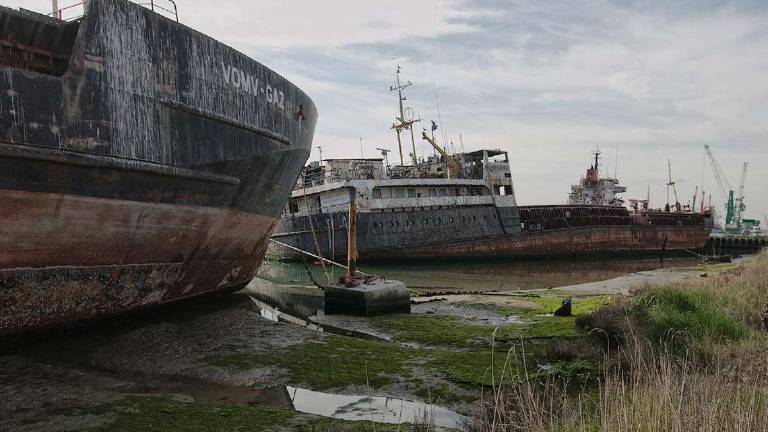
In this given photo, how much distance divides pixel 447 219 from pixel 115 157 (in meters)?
21.8

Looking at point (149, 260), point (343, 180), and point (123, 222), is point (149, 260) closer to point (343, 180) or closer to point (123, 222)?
point (123, 222)

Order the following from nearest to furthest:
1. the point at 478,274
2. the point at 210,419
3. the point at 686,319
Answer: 1. the point at 210,419
2. the point at 686,319
3. the point at 478,274

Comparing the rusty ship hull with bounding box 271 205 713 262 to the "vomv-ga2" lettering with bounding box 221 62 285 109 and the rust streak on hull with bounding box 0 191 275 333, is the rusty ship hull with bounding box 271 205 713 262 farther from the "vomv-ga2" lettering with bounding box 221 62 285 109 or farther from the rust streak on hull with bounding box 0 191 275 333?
the rust streak on hull with bounding box 0 191 275 333

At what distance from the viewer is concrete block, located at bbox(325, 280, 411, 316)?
895 centimetres

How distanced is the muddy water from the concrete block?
21.0ft

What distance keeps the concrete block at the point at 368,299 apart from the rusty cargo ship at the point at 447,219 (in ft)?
36.1

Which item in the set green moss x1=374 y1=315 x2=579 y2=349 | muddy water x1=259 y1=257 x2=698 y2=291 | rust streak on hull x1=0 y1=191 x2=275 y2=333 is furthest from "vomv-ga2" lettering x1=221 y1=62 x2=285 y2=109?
muddy water x1=259 y1=257 x2=698 y2=291

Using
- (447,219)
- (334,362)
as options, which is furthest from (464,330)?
(447,219)

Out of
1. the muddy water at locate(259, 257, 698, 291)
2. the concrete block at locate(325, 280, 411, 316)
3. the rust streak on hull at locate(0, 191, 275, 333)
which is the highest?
the rust streak on hull at locate(0, 191, 275, 333)

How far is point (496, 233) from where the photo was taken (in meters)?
29.2

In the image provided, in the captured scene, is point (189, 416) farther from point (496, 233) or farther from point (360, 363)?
point (496, 233)

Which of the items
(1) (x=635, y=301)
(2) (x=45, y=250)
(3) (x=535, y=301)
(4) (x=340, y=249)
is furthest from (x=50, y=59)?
(4) (x=340, y=249)

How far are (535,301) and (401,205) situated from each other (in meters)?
14.5

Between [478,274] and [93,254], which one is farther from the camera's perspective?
[478,274]
